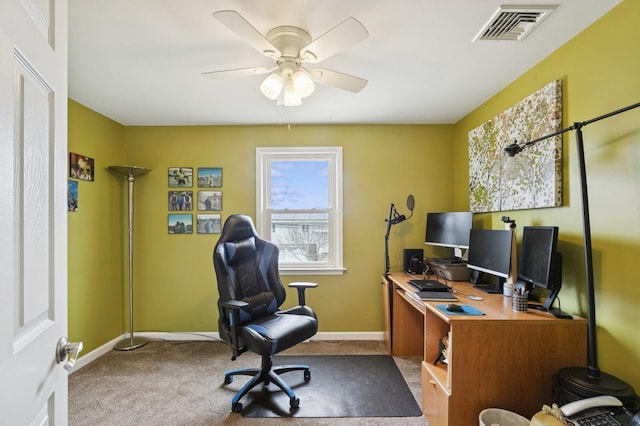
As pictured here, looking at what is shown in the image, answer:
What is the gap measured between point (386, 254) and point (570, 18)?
7.29 feet

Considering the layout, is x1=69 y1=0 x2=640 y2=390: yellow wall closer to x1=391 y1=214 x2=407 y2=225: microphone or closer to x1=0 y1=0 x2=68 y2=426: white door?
x1=391 y1=214 x2=407 y2=225: microphone

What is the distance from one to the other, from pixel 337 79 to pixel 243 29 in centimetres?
61

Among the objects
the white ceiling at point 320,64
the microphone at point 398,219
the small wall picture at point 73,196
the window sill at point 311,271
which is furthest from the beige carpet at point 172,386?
the white ceiling at point 320,64

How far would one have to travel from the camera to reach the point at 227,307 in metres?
2.05

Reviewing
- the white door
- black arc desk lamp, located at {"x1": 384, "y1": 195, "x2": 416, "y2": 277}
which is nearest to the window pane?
black arc desk lamp, located at {"x1": 384, "y1": 195, "x2": 416, "y2": 277}

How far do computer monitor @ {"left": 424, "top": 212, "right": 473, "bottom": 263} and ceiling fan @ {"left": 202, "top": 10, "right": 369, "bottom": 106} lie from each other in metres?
1.59

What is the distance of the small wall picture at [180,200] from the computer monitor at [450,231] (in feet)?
8.30

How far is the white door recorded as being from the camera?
1.86ft

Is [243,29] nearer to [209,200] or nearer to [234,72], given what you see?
[234,72]

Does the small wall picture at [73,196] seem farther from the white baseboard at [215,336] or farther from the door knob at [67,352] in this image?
the door knob at [67,352]

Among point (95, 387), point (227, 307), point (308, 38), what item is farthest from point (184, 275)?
point (308, 38)

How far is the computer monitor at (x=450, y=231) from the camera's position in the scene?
2709 mm

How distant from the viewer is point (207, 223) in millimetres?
3330

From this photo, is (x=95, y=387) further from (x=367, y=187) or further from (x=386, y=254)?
(x=367, y=187)
